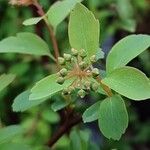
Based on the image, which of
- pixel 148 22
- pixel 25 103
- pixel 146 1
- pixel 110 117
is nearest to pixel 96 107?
pixel 110 117

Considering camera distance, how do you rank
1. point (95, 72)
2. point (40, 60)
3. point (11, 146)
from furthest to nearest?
point (40, 60), point (11, 146), point (95, 72)

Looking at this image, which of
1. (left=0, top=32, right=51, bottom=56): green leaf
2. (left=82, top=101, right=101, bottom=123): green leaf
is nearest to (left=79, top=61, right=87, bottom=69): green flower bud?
(left=82, top=101, right=101, bottom=123): green leaf

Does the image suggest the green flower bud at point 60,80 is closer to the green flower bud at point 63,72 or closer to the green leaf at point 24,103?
the green flower bud at point 63,72

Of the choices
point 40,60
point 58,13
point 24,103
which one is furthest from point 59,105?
point 40,60

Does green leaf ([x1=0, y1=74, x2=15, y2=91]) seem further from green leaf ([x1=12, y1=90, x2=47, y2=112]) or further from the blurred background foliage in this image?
the blurred background foliage

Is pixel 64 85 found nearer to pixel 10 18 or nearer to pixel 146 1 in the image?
pixel 10 18

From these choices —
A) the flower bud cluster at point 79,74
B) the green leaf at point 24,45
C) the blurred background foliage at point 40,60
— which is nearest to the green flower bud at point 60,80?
the flower bud cluster at point 79,74

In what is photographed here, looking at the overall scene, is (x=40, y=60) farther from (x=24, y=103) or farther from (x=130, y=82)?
(x=130, y=82)
